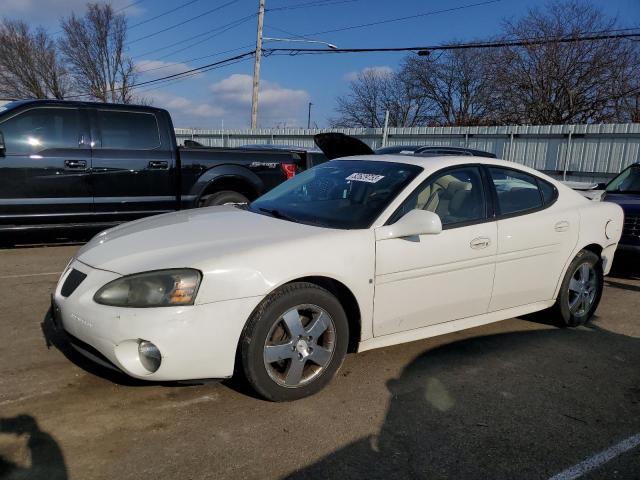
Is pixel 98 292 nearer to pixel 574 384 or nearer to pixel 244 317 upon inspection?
pixel 244 317

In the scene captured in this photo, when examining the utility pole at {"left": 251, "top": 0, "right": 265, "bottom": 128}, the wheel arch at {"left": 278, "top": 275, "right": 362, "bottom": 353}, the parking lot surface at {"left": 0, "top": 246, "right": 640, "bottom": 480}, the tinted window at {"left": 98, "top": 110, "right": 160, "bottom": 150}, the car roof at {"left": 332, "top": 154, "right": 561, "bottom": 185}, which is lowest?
the parking lot surface at {"left": 0, "top": 246, "right": 640, "bottom": 480}

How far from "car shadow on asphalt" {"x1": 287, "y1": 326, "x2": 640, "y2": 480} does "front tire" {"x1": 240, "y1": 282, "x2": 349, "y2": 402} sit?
0.50 metres

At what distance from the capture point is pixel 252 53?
979 inches

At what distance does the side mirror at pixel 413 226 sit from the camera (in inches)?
133

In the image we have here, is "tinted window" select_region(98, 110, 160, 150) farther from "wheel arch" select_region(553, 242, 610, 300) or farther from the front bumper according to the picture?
"wheel arch" select_region(553, 242, 610, 300)

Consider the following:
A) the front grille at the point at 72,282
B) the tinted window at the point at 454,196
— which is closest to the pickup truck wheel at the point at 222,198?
the tinted window at the point at 454,196

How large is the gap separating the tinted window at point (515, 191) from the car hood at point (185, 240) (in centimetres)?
162

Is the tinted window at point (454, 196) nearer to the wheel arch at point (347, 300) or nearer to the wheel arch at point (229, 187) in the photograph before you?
the wheel arch at point (347, 300)

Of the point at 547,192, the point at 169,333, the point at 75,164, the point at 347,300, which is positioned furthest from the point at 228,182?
the point at 169,333

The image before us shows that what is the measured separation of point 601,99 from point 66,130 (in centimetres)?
2565

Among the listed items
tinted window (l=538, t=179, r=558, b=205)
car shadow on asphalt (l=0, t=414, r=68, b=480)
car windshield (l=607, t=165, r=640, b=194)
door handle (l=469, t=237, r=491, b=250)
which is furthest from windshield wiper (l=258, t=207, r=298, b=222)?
car windshield (l=607, t=165, r=640, b=194)

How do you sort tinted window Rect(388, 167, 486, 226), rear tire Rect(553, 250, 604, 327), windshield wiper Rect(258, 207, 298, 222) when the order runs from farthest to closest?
1. rear tire Rect(553, 250, 604, 327)
2. tinted window Rect(388, 167, 486, 226)
3. windshield wiper Rect(258, 207, 298, 222)

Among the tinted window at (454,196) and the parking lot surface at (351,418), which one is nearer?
the parking lot surface at (351,418)

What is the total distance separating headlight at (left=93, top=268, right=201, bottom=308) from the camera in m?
2.84
